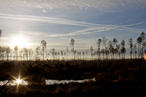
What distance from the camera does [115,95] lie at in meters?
10.5

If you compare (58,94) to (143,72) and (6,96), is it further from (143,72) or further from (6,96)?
(143,72)

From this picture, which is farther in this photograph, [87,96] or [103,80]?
[103,80]

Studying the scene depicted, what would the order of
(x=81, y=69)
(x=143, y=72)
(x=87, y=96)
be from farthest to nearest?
1. (x=81, y=69)
2. (x=143, y=72)
3. (x=87, y=96)

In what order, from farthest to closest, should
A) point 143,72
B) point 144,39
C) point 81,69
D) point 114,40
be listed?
point 114,40 < point 144,39 < point 81,69 < point 143,72

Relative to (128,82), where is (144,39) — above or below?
above

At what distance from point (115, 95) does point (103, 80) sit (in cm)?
447

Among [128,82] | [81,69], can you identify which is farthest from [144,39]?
[128,82]

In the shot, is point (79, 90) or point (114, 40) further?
point (114, 40)

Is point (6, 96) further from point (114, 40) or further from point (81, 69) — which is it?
point (114, 40)

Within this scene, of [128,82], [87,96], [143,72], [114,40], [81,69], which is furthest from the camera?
[114,40]

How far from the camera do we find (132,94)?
1072 centimetres

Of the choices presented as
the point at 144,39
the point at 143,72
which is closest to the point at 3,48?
the point at 144,39

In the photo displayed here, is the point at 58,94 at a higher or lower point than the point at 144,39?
lower

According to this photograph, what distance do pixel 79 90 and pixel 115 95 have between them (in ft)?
8.16
